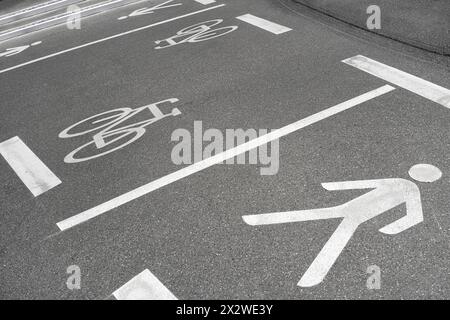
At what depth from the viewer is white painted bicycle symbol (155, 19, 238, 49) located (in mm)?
8195

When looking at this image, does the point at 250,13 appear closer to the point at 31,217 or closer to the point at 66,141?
the point at 66,141

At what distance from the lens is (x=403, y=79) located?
5.80 metres

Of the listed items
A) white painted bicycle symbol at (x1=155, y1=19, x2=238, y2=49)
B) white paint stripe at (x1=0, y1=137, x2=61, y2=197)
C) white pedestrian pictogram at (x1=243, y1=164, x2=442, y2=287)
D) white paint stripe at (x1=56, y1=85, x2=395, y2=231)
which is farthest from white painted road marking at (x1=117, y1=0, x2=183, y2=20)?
white pedestrian pictogram at (x1=243, y1=164, x2=442, y2=287)

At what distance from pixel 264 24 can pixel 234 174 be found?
4740 mm

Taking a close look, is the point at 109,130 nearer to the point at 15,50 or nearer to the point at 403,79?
the point at 403,79

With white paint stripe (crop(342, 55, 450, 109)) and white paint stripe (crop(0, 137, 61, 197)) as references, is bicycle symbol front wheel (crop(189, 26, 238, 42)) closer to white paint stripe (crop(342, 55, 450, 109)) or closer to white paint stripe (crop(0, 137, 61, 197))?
white paint stripe (crop(342, 55, 450, 109))

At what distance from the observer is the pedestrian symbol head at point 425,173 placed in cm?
407

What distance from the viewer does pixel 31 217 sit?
14.3ft

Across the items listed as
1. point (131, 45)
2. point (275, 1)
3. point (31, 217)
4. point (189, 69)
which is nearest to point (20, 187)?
point (31, 217)

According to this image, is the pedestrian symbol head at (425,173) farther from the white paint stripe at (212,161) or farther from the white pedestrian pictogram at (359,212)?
the white paint stripe at (212,161)

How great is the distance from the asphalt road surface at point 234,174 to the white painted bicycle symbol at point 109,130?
3cm

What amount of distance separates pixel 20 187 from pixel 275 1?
6936 mm

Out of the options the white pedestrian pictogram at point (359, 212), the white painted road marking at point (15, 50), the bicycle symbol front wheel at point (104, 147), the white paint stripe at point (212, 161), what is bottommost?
the white pedestrian pictogram at point (359, 212)

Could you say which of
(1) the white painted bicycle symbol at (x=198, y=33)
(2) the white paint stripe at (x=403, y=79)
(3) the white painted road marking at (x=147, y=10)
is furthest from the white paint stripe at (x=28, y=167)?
(3) the white painted road marking at (x=147, y=10)
